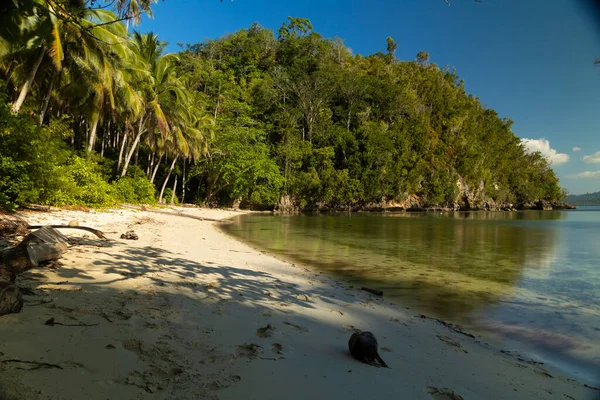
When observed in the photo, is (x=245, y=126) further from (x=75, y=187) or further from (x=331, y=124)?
(x=75, y=187)

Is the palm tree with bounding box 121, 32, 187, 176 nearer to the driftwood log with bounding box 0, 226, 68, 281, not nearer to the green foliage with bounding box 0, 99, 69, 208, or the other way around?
the green foliage with bounding box 0, 99, 69, 208

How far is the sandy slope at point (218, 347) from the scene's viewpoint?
1.93 metres

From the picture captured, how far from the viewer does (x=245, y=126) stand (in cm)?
3928

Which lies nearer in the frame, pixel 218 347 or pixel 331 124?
pixel 218 347

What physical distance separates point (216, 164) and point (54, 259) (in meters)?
31.9

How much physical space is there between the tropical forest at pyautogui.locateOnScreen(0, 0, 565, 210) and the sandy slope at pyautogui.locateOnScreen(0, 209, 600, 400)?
646 centimetres

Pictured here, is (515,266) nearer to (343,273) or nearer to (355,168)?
(343,273)

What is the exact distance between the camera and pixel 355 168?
4684 centimetres

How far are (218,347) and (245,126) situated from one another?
126 feet

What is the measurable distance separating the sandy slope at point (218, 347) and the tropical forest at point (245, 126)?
21.2 ft

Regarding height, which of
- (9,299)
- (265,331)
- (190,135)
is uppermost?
(190,135)

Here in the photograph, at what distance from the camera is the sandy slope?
1926 millimetres

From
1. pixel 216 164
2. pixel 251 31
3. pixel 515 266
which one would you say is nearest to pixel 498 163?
pixel 251 31

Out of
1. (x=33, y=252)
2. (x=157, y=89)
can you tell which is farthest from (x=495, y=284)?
(x=157, y=89)
